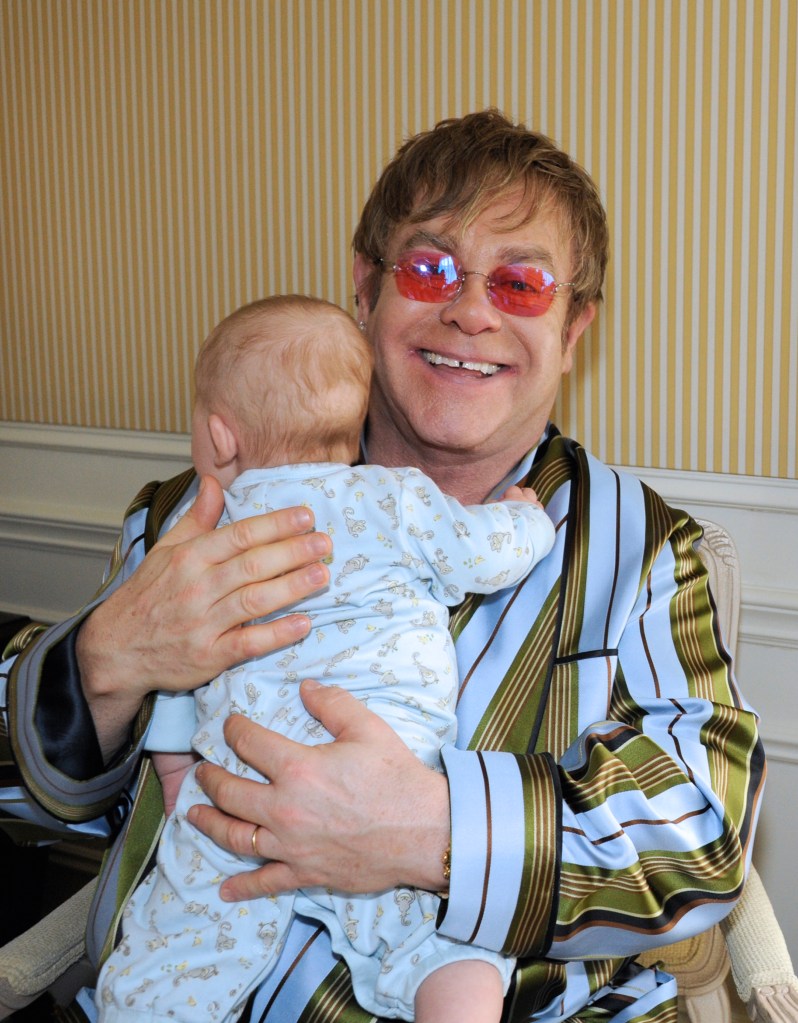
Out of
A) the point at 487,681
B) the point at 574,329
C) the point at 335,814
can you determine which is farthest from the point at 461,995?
the point at 574,329

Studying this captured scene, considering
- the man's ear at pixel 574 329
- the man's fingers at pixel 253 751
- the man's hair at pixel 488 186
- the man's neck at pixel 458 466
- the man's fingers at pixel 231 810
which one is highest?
the man's hair at pixel 488 186

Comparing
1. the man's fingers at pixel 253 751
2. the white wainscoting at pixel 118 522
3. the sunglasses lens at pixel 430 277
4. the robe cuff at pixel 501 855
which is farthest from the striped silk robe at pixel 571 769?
the white wainscoting at pixel 118 522

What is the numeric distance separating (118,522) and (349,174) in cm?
115

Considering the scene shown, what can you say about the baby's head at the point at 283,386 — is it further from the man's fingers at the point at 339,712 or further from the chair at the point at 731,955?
the chair at the point at 731,955

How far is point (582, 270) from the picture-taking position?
1.92m

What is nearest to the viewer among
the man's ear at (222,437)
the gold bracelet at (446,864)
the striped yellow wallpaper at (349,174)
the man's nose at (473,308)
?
the gold bracelet at (446,864)

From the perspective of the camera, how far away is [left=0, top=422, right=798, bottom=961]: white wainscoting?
2336 millimetres

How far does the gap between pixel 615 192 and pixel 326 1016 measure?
5.73ft

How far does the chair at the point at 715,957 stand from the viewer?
1.53 meters

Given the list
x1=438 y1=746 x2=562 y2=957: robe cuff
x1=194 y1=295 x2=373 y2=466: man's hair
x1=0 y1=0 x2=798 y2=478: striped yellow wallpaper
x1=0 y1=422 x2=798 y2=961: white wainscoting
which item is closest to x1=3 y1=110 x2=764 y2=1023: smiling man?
x1=438 y1=746 x2=562 y2=957: robe cuff

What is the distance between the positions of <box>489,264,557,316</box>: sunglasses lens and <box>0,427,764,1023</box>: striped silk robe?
0.27 metres

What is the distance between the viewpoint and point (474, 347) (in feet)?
6.01

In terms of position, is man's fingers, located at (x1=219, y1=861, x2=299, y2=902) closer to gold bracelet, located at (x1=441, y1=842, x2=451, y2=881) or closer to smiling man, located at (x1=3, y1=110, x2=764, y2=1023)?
smiling man, located at (x1=3, y1=110, x2=764, y2=1023)

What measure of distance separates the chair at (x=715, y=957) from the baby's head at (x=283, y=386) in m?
0.78
